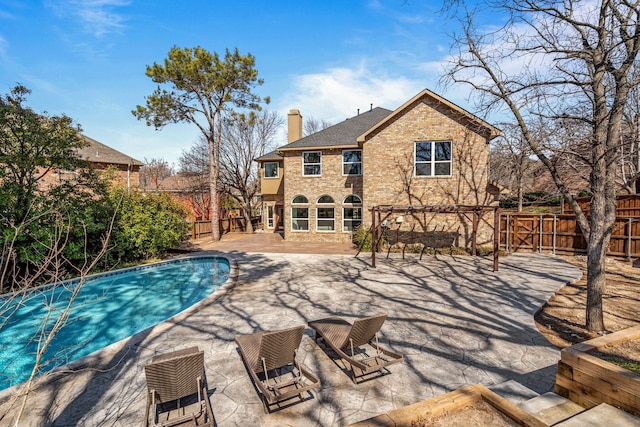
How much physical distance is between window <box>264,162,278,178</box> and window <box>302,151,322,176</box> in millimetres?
5132

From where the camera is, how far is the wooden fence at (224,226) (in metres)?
22.3

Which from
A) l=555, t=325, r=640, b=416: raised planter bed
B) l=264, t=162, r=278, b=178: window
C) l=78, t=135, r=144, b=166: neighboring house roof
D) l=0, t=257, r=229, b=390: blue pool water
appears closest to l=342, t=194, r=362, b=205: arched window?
l=264, t=162, r=278, b=178: window

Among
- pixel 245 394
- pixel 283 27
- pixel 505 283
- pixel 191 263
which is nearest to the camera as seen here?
pixel 245 394

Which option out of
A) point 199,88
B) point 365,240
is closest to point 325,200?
point 365,240

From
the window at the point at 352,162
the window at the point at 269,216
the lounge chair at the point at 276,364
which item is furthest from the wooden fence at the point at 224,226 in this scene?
the lounge chair at the point at 276,364

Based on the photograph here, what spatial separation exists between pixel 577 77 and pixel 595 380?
621 centimetres

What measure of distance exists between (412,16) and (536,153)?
4264 mm

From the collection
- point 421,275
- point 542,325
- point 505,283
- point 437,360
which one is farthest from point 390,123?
point 437,360

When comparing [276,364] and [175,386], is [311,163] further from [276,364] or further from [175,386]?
[175,386]

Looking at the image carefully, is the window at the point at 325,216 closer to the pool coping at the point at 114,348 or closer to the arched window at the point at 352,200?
the arched window at the point at 352,200

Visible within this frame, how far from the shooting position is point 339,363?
5293 mm

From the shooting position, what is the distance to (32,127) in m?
10.5

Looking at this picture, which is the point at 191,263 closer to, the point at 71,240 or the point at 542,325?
the point at 71,240

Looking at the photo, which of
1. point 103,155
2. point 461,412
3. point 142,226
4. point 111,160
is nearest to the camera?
point 461,412
